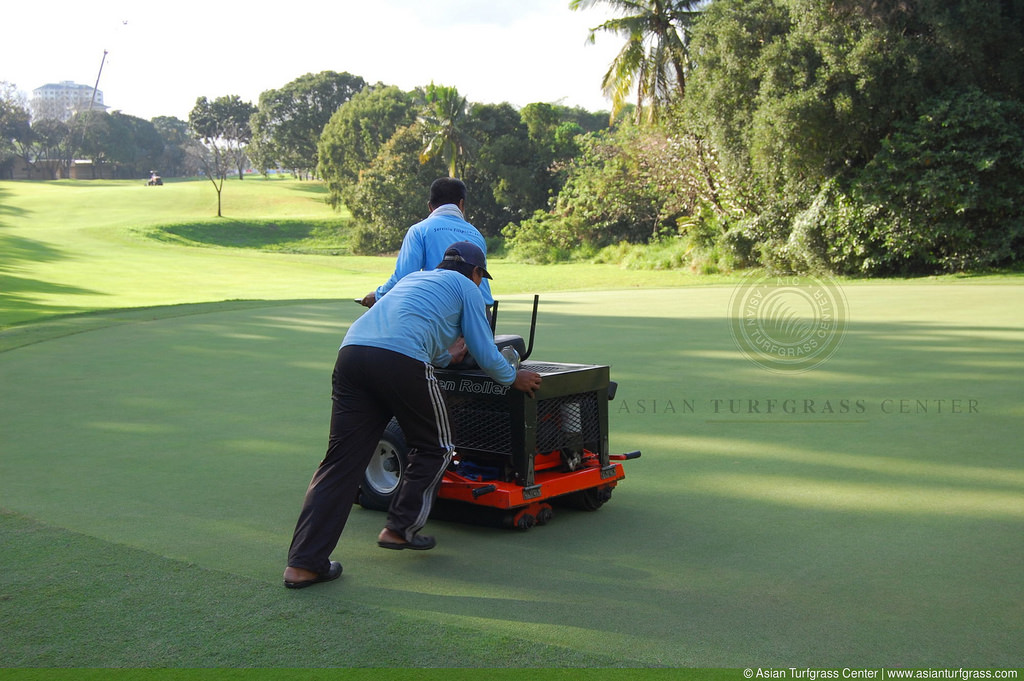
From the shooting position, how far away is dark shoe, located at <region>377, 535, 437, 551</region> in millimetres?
4602

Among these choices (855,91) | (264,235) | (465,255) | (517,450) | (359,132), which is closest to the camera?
(465,255)

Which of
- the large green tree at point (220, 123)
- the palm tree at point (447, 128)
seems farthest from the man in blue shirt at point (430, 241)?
the large green tree at point (220, 123)

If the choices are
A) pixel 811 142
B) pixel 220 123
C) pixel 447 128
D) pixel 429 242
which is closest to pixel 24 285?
pixel 811 142

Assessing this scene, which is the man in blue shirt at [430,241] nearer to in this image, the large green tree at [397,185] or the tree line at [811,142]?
the tree line at [811,142]

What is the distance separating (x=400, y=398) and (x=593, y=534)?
1.37 metres

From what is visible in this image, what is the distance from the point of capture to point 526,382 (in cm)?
468

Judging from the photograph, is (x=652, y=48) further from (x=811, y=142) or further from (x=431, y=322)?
(x=431, y=322)

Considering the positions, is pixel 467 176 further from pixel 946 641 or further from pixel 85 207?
pixel 946 641

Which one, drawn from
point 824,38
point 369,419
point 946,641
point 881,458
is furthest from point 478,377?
point 824,38

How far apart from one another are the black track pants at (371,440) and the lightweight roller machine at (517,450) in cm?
44

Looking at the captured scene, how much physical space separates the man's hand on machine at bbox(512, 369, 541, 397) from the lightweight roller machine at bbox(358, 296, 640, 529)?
0.19m

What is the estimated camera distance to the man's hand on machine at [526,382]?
468 centimetres

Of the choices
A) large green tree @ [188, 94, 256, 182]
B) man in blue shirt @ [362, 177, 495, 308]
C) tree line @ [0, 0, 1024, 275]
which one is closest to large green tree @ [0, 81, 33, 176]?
large green tree @ [188, 94, 256, 182]

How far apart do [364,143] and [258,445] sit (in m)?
57.3
